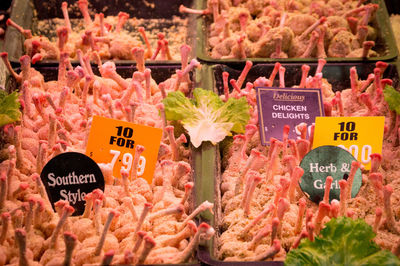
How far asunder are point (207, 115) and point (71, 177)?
0.68 m

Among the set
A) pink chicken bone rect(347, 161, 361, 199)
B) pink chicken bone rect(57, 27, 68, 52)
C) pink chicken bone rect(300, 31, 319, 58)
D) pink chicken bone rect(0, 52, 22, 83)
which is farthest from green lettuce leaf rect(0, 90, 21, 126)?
pink chicken bone rect(300, 31, 319, 58)

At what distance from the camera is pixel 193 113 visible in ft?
6.72

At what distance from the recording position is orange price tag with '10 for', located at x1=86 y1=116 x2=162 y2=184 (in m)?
1.81

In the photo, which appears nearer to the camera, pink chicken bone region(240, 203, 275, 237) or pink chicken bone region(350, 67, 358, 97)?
pink chicken bone region(240, 203, 275, 237)

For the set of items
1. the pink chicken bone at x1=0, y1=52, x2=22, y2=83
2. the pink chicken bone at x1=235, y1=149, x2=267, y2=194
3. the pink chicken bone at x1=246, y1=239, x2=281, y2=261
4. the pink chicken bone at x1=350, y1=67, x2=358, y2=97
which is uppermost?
the pink chicken bone at x1=0, y1=52, x2=22, y2=83

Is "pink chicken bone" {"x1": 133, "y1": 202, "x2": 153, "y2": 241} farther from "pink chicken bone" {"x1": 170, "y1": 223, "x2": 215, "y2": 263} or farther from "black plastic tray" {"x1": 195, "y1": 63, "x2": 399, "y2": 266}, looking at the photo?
"black plastic tray" {"x1": 195, "y1": 63, "x2": 399, "y2": 266}

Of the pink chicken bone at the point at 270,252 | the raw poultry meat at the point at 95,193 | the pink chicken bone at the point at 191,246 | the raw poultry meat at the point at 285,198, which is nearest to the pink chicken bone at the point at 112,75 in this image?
the raw poultry meat at the point at 95,193

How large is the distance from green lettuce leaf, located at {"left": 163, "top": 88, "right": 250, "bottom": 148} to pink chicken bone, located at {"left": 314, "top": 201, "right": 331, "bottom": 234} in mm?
583

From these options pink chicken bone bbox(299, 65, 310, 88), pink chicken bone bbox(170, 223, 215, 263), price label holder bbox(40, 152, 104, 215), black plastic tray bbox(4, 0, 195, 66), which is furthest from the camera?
black plastic tray bbox(4, 0, 195, 66)

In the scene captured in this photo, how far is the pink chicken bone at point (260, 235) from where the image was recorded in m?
1.50

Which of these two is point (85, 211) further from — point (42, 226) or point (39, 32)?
point (39, 32)

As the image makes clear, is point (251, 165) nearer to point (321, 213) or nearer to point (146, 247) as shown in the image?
point (321, 213)

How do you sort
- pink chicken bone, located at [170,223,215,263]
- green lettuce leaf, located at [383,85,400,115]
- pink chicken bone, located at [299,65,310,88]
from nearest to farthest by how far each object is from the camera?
pink chicken bone, located at [170,223,215,263]
green lettuce leaf, located at [383,85,400,115]
pink chicken bone, located at [299,65,310,88]

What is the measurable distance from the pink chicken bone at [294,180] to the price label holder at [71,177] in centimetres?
→ 69
